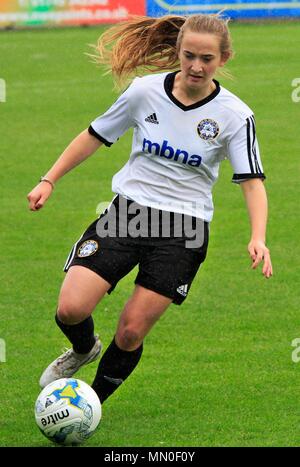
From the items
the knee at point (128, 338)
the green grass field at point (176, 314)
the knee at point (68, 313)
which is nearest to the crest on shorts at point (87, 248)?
the knee at point (68, 313)

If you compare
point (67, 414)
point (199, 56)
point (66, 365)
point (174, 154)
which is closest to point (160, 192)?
point (174, 154)

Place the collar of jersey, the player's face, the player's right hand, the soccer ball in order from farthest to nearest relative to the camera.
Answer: the collar of jersey → the player's right hand → the player's face → the soccer ball

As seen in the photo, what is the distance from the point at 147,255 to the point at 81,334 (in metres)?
0.57

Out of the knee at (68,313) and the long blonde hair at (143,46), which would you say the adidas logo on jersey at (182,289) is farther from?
the long blonde hair at (143,46)

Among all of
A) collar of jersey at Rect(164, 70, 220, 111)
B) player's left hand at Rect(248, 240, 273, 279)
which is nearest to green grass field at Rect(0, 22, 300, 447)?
player's left hand at Rect(248, 240, 273, 279)

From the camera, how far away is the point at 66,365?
21.0ft

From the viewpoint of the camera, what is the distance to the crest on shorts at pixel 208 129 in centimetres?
608

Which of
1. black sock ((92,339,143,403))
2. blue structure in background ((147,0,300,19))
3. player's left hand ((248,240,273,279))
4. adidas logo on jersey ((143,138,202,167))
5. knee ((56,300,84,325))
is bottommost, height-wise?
blue structure in background ((147,0,300,19))

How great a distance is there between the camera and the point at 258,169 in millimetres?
6059

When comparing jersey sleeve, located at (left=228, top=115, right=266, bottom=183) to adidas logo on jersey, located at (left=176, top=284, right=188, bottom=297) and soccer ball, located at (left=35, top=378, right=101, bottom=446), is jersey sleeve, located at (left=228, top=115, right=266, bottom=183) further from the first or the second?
soccer ball, located at (left=35, top=378, right=101, bottom=446)

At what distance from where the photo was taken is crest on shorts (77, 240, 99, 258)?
6.08m

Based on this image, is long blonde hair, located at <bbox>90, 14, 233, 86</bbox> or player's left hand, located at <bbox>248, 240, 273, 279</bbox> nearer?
player's left hand, located at <bbox>248, 240, 273, 279</bbox>

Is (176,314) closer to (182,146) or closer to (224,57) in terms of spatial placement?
(182,146)
